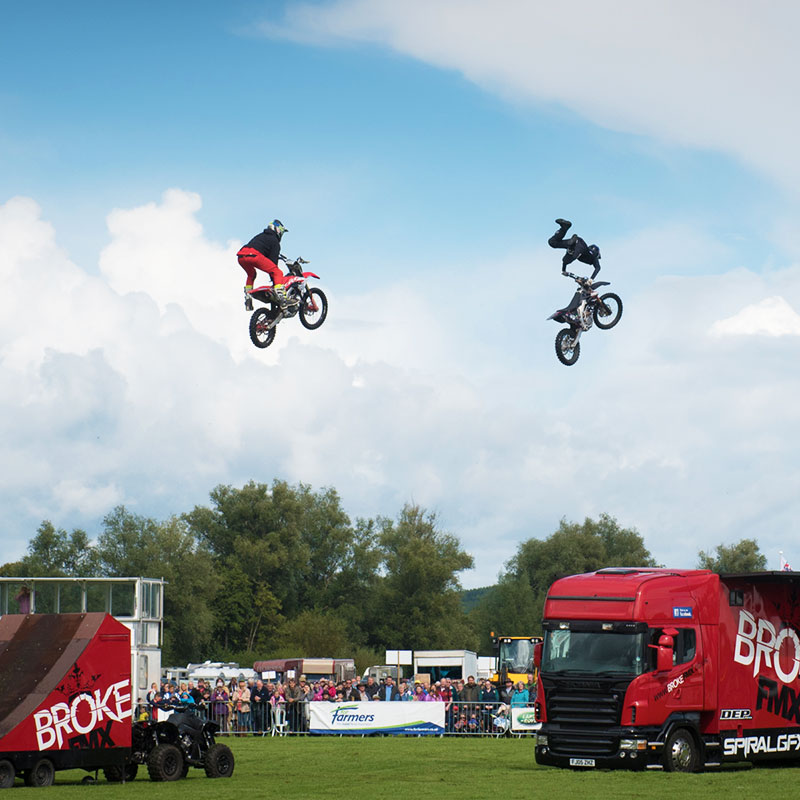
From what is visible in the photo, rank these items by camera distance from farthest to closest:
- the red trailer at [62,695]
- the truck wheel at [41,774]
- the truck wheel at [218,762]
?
the truck wheel at [218,762]
the truck wheel at [41,774]
the red trailer at [62,695]

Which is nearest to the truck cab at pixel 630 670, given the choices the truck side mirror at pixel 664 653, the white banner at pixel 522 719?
the truck side mirror at pixel 664 653

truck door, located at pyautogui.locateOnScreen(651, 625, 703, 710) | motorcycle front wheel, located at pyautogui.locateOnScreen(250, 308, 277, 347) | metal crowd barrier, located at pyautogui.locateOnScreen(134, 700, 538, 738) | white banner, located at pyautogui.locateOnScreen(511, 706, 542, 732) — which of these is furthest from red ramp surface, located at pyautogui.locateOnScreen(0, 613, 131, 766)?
white banner, located at pyautogui.locateOnScreen(511, 706, 542, 732)

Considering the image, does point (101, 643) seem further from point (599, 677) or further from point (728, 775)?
point (728, 775)

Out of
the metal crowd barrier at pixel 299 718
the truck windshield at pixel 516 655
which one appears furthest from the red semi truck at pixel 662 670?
the truck windshield at pixel 516 655

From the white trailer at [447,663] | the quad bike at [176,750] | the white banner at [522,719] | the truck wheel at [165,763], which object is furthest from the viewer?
the white trailer at [447,663]

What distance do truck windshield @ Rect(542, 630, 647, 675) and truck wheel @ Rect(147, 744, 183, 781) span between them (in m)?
6.58

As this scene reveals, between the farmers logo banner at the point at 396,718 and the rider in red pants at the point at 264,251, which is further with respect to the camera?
the farmers logo banner at the point at 396,718

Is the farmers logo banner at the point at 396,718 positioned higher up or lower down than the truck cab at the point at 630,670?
lower down

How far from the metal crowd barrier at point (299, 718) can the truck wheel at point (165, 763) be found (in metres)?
9.99

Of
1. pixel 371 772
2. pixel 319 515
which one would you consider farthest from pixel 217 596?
pixel 371 772

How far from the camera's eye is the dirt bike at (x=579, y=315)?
2581cm

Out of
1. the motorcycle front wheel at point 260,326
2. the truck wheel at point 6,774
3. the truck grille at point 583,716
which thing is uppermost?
the motorcycle front wheel at point 260,326

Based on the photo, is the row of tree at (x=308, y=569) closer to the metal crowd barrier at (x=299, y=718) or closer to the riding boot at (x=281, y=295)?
the metal crowd barrier at (x=299, y=718)

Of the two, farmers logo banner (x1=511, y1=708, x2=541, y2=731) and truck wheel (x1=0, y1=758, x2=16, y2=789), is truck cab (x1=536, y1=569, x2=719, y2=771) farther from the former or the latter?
farmers logo banner (x1=511, y1=708, x2=541, y2=731)
